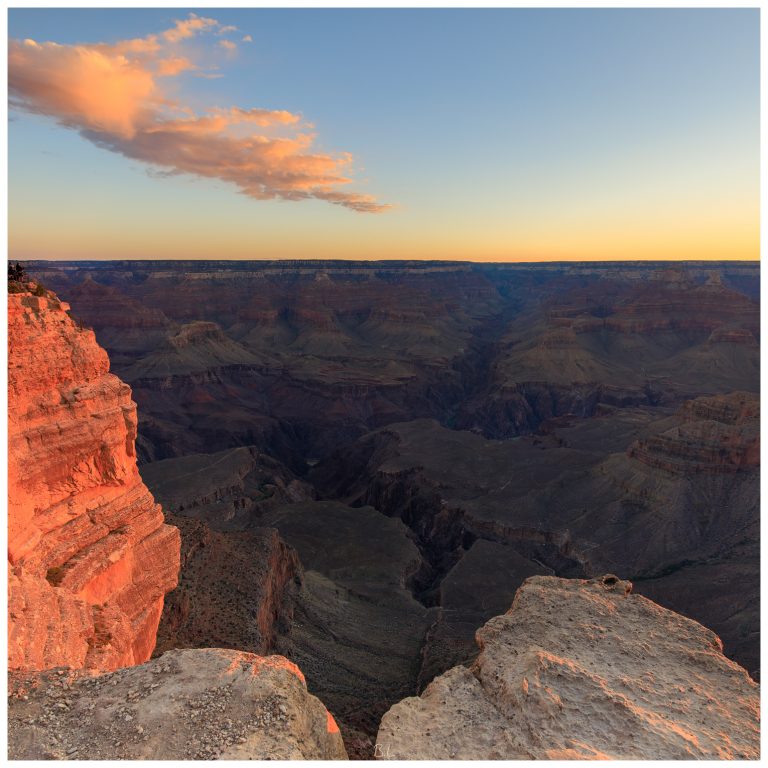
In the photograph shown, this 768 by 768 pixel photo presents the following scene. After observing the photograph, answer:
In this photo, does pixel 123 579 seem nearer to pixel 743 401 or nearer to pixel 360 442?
pixel 743 401

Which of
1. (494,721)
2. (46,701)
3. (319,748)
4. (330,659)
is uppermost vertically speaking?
(46,701)

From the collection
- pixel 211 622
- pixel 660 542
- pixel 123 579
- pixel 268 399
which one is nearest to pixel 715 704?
pixel 123 579

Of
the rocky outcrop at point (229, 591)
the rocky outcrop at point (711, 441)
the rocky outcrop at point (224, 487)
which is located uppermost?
the rocky outcrop at point (711, 441)

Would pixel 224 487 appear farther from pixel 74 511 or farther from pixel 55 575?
pixel 55 575

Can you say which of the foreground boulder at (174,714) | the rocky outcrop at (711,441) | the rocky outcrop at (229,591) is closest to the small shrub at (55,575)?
the foreground boulder at (174,714)

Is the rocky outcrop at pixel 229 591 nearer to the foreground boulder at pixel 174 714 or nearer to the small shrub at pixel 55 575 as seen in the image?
the small shrub at pixel 55 575

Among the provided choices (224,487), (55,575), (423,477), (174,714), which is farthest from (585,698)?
(423,477)
